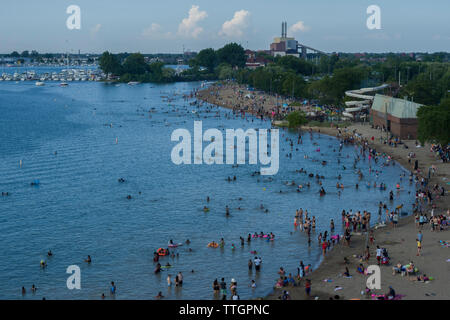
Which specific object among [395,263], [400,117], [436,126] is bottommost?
[395,263]

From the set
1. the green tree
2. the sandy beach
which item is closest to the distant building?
the green tree

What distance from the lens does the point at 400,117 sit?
75.2 meters

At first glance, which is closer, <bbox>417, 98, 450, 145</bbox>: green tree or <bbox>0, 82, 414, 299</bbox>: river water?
<bbox>0, 82, 414, 299</bbox>: river water

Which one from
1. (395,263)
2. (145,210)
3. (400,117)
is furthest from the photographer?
(400,117)

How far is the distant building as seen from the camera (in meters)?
75.4

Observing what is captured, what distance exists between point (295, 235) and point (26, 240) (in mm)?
20811

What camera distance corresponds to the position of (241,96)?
154125 millimetres

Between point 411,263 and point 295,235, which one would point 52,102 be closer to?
point 295,235

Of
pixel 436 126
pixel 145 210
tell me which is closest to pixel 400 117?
pixel 436 126

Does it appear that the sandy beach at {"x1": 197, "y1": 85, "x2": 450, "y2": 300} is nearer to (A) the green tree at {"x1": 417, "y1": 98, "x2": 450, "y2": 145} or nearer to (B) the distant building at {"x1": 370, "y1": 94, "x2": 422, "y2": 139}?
(A) the green tree at {"x1": 417, "y1": 98, "x2": 450, "y2": 145}

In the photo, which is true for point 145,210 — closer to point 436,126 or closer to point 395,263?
point 395,263

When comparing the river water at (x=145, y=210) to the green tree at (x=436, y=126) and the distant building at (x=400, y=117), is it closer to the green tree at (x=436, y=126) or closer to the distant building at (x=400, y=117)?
the green tree at (x=436, y=126)

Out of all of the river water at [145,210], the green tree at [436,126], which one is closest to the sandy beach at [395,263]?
the river water at [145,210]
